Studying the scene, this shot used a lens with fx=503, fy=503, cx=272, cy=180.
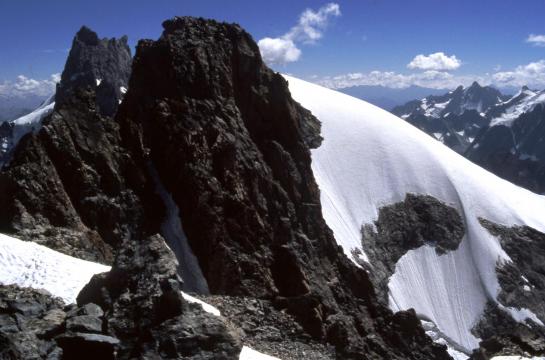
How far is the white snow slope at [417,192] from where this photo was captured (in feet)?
260

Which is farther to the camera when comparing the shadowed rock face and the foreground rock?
the shadowed rock face

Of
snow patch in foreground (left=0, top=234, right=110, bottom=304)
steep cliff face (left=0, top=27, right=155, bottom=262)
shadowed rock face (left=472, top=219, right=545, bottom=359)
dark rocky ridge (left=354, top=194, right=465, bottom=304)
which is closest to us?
snow patch in foreground (left=0, top=234, right=110, bottom=304)

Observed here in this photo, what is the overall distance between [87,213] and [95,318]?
26.7 metres

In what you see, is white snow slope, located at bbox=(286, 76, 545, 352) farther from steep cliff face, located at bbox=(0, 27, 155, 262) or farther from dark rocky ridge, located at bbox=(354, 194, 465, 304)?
steep cliff face, located at bbox=(0, 27, 155, 262)

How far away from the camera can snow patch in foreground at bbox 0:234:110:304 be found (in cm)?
2056

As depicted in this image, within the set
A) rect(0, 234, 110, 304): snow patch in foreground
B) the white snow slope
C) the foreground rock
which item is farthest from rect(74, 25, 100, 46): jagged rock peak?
the foreground rock

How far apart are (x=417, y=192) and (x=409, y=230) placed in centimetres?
980

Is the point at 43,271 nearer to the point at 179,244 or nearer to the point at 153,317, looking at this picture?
the point at 153,317

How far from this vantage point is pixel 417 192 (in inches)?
3720

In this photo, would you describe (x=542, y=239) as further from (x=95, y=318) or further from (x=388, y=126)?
(x=95, y=318)

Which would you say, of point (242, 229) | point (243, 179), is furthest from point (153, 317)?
point (243, 179)

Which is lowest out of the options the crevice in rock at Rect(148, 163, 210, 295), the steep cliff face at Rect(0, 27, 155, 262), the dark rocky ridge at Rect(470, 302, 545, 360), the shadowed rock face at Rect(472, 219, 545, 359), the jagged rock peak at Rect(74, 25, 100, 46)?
the shadowed rock face at Rect(472, 219, 545, 359)

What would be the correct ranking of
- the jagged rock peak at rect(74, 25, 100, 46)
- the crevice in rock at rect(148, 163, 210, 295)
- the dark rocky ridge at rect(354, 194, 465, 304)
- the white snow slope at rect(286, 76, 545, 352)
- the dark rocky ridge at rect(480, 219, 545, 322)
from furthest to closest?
1. the jagged rock peak at rect(74, 25, 100, 46)
2. the dark rocky ridge at rect(480, 219, 545, 322)
3. the dark rocky ridge at rect(354, 194, 465, 304)
4. the white snow slope at rect(286, 76, 545, 352)
5. the crevice in rock at rect(148, 163, 210, 295)

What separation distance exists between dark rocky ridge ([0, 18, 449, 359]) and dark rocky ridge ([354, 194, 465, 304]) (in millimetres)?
19282
